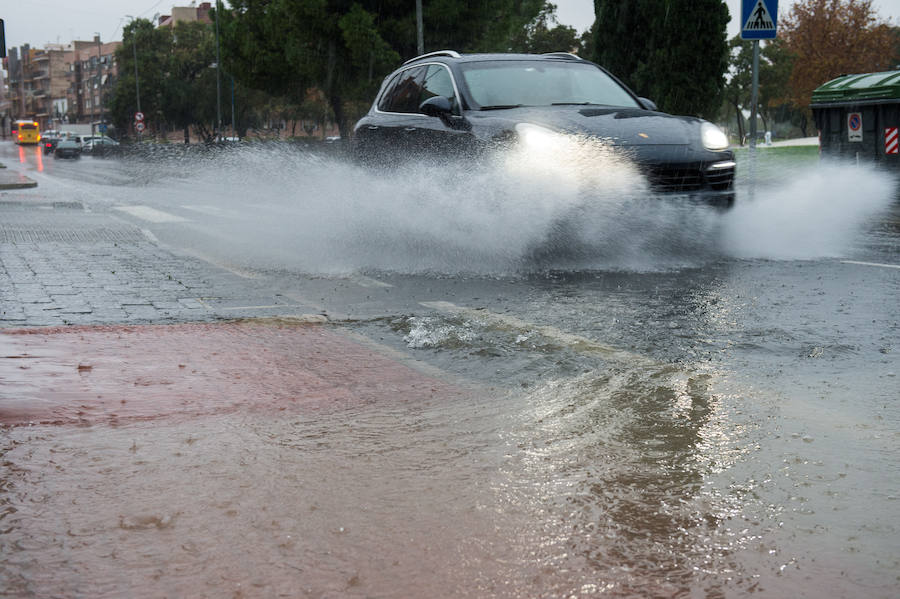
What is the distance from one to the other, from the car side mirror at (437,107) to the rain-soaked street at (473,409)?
18.1 inches

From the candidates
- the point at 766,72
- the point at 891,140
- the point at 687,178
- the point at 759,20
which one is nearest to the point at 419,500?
the point at 687,178

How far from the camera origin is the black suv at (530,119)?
7.94 meters

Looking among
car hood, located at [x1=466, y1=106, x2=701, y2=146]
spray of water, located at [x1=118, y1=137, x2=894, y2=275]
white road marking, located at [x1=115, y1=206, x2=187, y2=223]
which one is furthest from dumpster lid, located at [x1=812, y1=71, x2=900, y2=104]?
white road marking, located at [x1=115, y1=206, x2=187, y2=223]

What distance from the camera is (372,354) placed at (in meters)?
5.03

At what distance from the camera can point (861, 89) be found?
1611 centimetres

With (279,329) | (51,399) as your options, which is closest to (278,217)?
(279,329)

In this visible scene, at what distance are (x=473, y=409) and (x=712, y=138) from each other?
519 cm

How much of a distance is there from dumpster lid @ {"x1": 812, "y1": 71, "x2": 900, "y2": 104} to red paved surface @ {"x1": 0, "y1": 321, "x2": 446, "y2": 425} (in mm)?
12725

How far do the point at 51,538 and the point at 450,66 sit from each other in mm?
7235

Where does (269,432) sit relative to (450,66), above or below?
below

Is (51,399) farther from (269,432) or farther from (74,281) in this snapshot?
(74,281)

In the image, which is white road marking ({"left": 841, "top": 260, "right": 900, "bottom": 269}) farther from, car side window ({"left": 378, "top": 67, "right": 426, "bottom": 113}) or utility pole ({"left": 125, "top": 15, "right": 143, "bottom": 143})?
utility pole ({"left": 125, "top": 15, "right": 143, "bottom": 143})

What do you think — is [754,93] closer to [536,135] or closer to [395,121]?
[395,121]

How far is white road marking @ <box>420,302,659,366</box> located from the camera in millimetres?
4895
